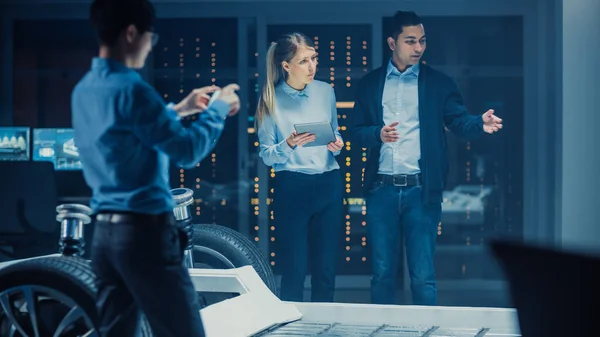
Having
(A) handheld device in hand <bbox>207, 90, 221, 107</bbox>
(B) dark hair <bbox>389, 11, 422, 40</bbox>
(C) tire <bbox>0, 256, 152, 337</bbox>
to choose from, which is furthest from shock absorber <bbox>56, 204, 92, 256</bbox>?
(B) dark hair <bbox>389, 11, 422, 40</bbox>

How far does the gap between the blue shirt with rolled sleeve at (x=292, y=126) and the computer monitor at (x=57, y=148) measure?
78.2 inches

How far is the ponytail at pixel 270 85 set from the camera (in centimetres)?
530

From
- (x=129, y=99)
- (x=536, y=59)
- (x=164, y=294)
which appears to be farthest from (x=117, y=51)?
(x=536, y=59)

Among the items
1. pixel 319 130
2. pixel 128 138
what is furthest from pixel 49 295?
pixel 319 130

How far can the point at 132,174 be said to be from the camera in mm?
2748

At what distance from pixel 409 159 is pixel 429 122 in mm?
243

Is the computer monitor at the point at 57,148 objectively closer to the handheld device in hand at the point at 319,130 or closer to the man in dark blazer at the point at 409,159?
the handheld device in hand at the point at 319,130

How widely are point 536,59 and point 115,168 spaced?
15.9 ft

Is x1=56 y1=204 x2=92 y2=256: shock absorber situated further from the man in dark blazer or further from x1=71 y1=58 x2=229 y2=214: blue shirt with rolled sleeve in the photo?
the man in dark blazer

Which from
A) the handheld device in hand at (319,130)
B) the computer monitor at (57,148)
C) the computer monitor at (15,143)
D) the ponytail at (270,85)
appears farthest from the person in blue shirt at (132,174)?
the computer monitor at (15,143)

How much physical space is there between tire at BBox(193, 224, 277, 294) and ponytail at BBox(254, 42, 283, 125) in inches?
30.4

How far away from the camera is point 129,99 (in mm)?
2686

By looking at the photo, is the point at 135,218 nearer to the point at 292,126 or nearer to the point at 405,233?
the point at 292,126

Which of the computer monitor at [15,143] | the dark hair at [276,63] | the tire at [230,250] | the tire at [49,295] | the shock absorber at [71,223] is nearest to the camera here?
the tire at [49,295]
